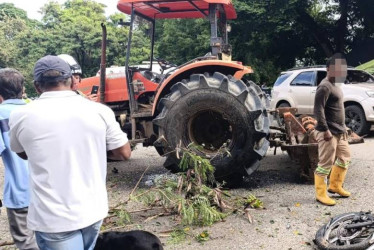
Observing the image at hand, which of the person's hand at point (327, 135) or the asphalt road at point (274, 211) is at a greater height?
the person's hand at point (327, 135)

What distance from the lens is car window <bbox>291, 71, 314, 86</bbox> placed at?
10922 millimetres

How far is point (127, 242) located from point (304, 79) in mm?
9474

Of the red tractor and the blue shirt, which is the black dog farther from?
the red tractor

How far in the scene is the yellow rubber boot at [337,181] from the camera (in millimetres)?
4988

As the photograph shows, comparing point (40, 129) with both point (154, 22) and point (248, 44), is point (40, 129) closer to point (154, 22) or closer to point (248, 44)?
point (154, 22)

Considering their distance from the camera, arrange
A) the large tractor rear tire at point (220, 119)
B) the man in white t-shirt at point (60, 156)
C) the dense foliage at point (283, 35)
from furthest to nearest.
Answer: the dense foliage at point (283, 35) < the large tractor rear tire at point (220, 119) < the man in white t-shirt at point (60, 156)

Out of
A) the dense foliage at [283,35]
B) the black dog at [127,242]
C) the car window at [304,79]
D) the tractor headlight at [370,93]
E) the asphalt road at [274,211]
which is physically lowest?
the asphalt road at [274,211]

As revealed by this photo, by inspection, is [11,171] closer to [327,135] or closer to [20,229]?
[20,229]

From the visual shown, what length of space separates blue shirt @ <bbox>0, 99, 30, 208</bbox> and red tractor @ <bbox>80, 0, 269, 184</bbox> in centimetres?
251

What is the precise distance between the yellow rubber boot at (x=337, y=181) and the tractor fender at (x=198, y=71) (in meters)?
1.86

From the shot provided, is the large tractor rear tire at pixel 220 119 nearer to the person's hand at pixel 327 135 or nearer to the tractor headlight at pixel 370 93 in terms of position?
the person's hand at pixel 327 135

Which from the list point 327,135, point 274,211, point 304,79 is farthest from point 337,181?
point 304,79

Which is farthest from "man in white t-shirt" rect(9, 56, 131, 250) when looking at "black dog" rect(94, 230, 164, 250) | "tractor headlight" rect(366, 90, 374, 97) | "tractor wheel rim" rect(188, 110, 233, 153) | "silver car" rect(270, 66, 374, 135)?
"tractor headlight" rect(366, 90, 374, 97)

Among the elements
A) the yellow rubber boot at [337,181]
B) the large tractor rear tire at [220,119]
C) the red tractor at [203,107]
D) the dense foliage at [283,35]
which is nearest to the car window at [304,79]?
the red tractor at [203,107]
